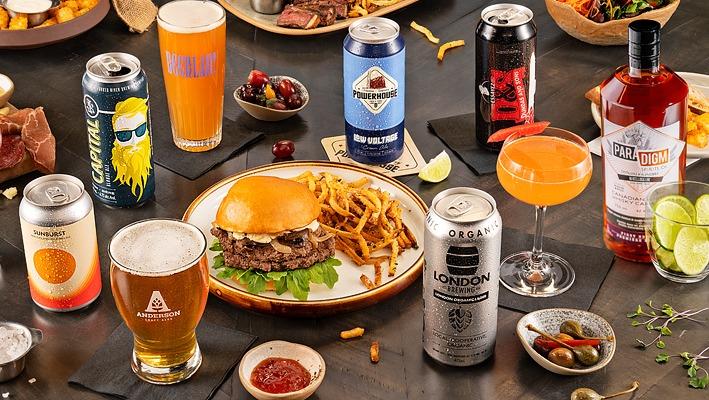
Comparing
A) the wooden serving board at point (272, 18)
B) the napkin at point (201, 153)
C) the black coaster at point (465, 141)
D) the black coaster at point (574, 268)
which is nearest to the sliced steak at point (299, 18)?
the wooden serving board at point (272, 18)

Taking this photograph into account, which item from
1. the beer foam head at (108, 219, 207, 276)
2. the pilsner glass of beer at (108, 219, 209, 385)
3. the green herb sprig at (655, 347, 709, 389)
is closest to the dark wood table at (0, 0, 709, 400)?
the green herb sprig at (655, 347, 709, 389)

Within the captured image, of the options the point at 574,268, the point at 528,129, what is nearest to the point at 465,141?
the point at 528,129

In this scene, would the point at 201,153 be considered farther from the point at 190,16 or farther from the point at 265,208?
the point at 265,208

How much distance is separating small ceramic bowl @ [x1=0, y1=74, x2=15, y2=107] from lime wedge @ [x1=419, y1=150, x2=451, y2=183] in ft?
3.97

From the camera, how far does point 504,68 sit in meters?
3.05

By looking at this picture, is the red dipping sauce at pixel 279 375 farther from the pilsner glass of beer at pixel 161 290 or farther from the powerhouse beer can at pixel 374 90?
the powerhouse beer can at pixel 374 90

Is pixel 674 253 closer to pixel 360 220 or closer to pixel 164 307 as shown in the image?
pixel 360 220

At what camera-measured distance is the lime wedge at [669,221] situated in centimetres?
262

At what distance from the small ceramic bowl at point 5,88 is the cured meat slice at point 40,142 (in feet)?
0.62

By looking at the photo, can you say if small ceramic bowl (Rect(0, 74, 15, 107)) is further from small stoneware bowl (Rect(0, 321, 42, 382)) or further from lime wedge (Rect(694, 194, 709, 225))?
lime wedge (Rect(694, 194, 709, 225))

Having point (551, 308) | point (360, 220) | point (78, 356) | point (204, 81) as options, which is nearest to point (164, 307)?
point (78, 356)

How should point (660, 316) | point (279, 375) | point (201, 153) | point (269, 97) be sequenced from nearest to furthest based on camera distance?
point (279, 375)
point (660, 316)
point (201, 153)
point (269, 97)

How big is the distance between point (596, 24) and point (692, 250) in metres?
1.21

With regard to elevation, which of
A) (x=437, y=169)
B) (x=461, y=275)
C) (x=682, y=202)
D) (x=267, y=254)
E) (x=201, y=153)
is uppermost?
(x=461, y=275)
